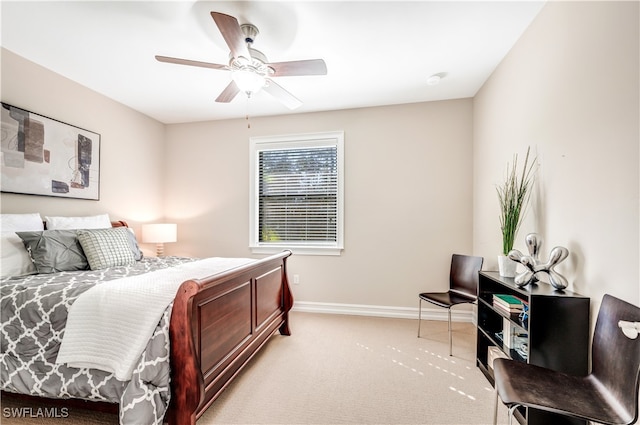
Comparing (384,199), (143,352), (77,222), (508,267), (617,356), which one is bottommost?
(143,352)

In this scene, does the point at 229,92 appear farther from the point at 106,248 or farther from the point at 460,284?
the point at 460,284

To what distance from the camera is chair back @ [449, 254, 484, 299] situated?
283 cm

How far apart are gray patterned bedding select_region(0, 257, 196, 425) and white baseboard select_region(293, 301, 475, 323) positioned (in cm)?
235

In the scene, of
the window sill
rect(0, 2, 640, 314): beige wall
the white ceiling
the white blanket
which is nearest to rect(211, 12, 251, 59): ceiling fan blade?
the white ceiling

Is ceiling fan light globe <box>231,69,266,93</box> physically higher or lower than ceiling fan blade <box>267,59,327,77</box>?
lower

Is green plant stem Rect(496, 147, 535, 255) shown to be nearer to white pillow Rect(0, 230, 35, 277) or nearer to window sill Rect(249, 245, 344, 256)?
window sill Rect(249, 245, 344, 256)

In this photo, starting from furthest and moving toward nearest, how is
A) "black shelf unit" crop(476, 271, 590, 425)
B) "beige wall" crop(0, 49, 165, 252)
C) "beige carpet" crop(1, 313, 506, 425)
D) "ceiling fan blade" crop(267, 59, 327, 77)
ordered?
"beige wall" crop(0, 49, 165, 252) → "ceiling fan blade" crop(267, 59, 327, 77) → "beige carpet" crop(1, 313, 506, 425) → "black shelf unit" crop(476, 271, 590, 425)

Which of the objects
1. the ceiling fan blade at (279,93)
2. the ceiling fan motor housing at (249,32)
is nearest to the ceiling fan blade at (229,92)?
the ceiling fan blade at (279,93)

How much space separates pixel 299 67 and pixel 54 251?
230 cm

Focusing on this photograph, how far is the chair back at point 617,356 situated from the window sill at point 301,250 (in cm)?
252

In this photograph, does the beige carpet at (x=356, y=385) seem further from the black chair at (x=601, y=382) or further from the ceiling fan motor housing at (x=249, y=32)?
the ceiling fan motor housing at (x=249, y=32)

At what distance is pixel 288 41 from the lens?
225cm

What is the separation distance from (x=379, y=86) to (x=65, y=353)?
3244mm

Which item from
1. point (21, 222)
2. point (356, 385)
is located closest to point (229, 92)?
point (21, 222)
